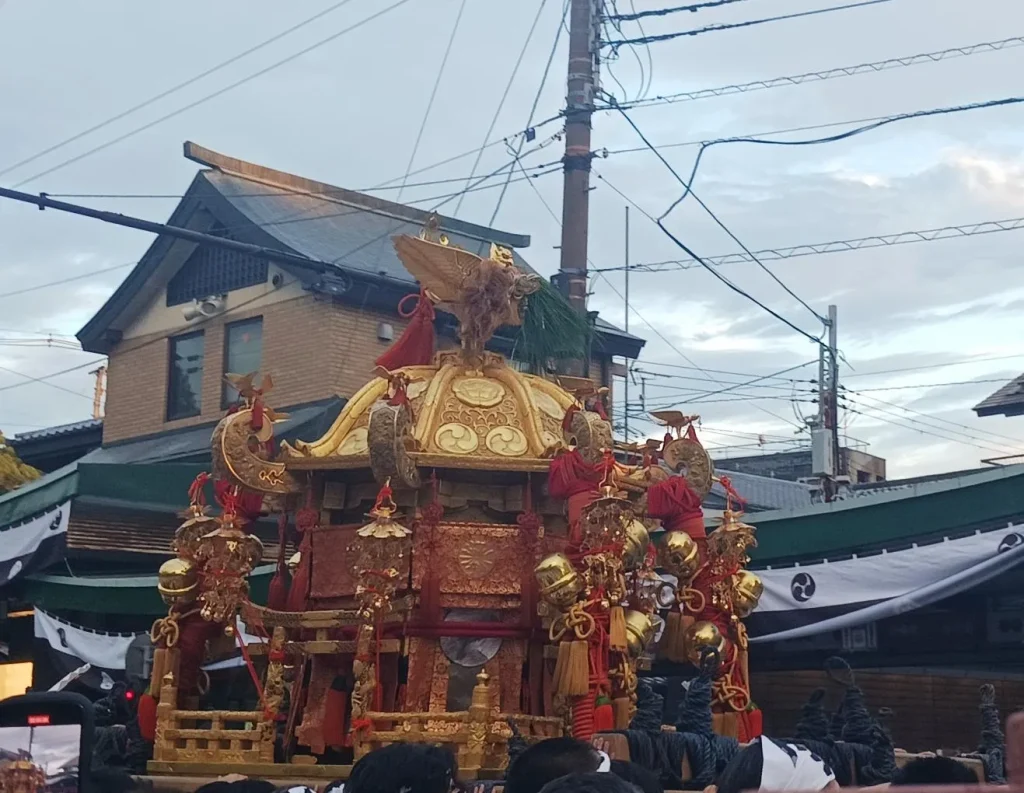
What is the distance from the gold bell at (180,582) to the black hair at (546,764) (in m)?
5.64

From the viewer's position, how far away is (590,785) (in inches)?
121

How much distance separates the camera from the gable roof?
18812 mm

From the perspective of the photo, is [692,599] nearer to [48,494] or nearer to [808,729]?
[808,729]

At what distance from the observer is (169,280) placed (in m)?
21.2

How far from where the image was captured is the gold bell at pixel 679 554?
9.23 metres

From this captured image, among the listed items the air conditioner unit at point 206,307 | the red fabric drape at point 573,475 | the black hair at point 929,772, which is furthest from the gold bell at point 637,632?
the air conditioner unit at point 206,307

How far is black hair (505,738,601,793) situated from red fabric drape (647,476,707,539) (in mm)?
5183

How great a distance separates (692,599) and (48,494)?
366 inches

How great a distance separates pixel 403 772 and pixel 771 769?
1.18m

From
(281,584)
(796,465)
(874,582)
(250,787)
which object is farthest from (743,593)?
(796,465)

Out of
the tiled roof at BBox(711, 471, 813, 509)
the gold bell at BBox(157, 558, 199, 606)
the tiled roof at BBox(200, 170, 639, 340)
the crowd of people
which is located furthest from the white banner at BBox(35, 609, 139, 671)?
the tiled roof at BBox(711, 471, 813, 509)

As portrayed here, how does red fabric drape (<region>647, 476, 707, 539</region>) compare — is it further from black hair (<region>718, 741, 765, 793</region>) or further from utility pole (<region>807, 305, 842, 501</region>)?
utility pole (<region>807, 305, 842, 501</region>)

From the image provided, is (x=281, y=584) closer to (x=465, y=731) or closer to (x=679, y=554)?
(x=465, y=731)

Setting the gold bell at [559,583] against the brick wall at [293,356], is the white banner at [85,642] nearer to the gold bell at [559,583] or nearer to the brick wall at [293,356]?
the brick wall at [293,356]
